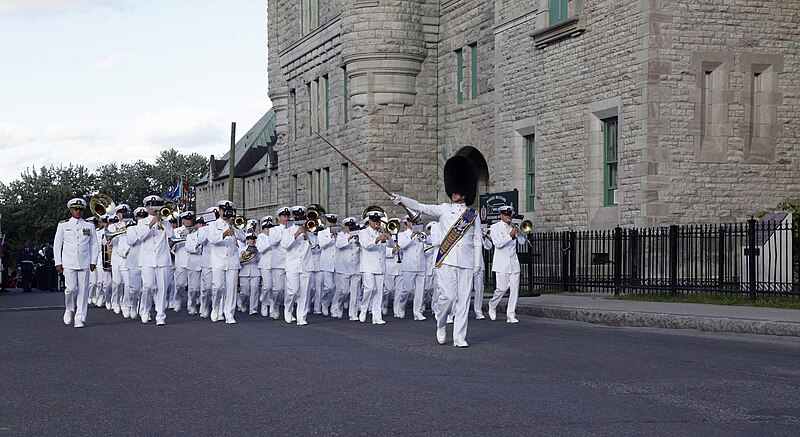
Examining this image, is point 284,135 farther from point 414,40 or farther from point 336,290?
point 336,290

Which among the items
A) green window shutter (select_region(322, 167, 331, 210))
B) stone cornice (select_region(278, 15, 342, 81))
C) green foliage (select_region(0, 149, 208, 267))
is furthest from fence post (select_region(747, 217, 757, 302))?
green foliage (select_region(0, 149, 208, 267))

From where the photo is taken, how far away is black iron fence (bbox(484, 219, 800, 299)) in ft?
70.1

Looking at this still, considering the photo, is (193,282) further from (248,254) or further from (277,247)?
(277,247)

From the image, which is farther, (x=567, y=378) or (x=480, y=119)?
(x=480, y=119)

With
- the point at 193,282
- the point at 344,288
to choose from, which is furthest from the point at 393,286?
the point at 193,282

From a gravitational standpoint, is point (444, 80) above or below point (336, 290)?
above

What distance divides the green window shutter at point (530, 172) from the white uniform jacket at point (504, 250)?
38.2 ft

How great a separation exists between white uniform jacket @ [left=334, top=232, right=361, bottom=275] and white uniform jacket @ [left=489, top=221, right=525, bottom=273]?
9.70 feet

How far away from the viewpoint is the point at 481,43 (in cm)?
3681

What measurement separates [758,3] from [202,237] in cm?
1424

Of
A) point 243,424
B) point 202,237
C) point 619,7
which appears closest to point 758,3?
point 619,7

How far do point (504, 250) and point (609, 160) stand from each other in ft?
28.2

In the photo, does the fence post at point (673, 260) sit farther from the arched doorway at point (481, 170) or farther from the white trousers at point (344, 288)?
the arched doorway at point (481, 170)

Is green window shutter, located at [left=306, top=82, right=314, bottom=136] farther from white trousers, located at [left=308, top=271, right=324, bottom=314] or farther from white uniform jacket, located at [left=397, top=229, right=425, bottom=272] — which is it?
white trousers, located at [left=308, top=271, right=324, bottom=314]
